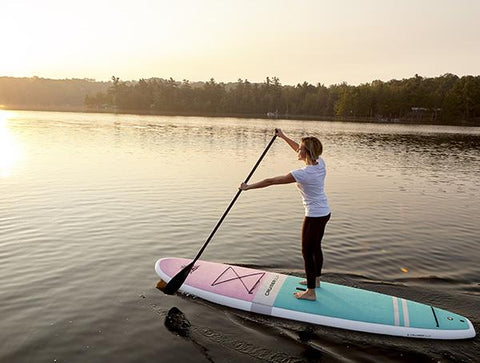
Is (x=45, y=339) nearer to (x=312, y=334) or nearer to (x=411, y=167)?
(x=312, y=334)

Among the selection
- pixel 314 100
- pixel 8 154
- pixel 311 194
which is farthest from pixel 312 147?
pixel 314 100

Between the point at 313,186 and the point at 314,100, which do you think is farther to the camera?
the point at 314,100

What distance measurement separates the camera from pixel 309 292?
7.07m

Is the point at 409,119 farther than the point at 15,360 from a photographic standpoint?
Yes

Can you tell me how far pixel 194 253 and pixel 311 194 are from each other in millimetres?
4626

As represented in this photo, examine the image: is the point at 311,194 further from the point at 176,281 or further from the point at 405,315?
the point at 176,281

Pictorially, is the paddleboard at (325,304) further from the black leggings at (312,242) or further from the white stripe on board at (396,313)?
the black leggings at (312,242)

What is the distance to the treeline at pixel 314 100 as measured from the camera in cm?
12725

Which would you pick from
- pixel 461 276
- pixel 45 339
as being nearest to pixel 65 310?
pixel 45 339

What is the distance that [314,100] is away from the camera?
15588 cm

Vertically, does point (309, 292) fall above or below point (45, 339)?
above

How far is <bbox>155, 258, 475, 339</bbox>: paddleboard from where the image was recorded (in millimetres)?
6469

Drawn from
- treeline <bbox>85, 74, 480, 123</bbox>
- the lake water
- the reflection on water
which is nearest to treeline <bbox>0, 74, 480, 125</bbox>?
treeline <bbox>85, 74, 480, 123</bbox>

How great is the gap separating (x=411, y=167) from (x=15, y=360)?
1119 inches
